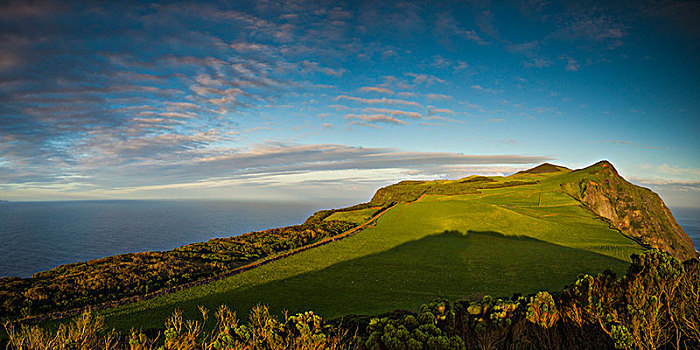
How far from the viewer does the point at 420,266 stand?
22828 mm

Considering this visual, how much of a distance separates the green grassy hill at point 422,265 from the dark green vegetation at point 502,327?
4.76 meters

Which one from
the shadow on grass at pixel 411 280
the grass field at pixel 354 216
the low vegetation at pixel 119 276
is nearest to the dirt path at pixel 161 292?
the low vegetation at pixel 119 276

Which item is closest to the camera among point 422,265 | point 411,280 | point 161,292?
point 161,292

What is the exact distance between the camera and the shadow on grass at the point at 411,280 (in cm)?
1499

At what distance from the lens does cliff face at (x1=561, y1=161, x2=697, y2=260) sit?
56.2 meters

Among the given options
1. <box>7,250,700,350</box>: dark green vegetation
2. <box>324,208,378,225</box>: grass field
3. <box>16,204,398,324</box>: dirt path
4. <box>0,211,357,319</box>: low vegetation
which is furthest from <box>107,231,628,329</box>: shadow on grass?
<box>324,208,378,225</box>: grass field

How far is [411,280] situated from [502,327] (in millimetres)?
11230

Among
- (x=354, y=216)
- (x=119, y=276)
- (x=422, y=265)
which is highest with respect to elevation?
(x=119, y=276)

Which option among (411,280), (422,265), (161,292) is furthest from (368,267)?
(161,292)

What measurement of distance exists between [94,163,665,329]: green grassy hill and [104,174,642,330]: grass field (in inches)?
2.2

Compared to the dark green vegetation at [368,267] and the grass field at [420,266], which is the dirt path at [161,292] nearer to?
the dark green vegetation at [368,267]

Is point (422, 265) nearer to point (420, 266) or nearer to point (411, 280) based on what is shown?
point (420, 266)

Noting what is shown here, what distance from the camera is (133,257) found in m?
20.8

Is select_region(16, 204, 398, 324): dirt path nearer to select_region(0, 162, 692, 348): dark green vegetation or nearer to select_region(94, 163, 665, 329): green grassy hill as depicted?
select_region(0, 162, 692, 348): dark green vegetation
